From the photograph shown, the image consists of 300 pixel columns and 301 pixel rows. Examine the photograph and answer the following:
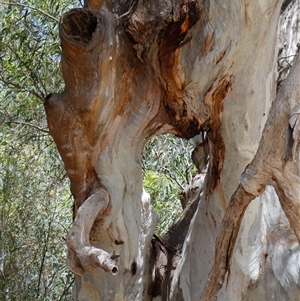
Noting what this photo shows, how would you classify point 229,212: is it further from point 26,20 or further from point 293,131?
point 26,20

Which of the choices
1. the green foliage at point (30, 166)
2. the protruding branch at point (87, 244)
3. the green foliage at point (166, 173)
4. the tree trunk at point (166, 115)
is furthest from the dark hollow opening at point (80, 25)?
the green foliage at point (166, 173)

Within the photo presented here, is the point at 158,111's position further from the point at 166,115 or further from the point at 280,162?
the point at 280,162

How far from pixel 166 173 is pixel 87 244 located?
2035 millimetres

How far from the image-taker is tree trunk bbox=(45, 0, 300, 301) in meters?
1.71

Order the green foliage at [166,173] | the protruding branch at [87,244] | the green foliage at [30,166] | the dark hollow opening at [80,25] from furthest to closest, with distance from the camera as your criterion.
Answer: the green foliage at [166,173] → the green foliage at [30,166] → the dark hollow opening at [80,25] → the protruding branch at [87,244]

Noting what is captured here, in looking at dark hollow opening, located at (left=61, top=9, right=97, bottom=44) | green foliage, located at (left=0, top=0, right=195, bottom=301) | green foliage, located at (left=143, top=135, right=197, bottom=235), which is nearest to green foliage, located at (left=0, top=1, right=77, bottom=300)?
green foliage, located at (left=0, top=0, right=195, bottom=301)

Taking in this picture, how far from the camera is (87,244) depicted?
1.50m

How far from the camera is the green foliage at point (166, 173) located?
3383 mm

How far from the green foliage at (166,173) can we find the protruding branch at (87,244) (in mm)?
1628

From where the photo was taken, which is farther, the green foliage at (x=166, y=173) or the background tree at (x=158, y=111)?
the green foliage at (x=166, y=173)

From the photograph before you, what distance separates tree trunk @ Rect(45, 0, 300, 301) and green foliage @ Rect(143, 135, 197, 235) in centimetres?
143

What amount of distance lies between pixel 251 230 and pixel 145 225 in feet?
1.23

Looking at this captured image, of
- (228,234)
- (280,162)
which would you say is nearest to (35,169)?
(228,234)

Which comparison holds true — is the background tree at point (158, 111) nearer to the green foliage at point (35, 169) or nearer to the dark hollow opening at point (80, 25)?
the dark hollow opening at point (80, 25)
